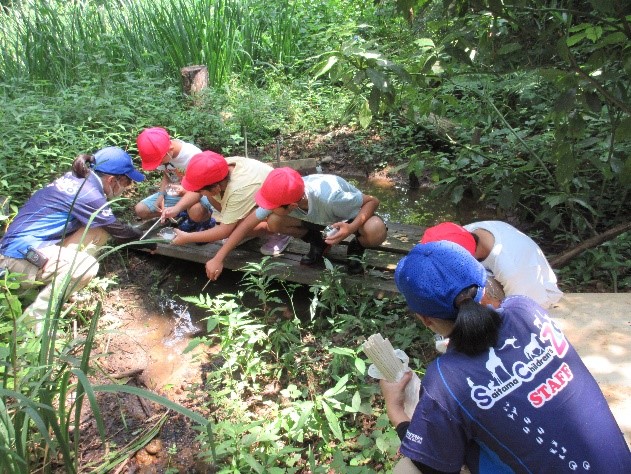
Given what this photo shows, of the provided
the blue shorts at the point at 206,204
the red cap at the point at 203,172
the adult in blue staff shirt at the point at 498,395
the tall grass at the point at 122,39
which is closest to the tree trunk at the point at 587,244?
the adult in blue staff shirt at the point at 498,395

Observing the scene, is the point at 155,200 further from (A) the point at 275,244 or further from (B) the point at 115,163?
(A) the point at 275,244

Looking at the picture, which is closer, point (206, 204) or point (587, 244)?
point (587, 244)

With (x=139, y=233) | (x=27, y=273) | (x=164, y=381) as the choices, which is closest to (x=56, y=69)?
(x=139, y=233)

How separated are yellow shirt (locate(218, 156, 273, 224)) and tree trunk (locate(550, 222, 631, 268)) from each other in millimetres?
1766

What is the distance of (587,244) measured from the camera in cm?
312

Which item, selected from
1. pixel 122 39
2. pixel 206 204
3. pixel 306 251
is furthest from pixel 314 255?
pixel 122 39

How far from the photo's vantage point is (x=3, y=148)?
162 inches

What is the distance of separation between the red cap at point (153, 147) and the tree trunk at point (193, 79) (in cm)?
234

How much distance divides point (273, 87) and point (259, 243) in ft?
10.2

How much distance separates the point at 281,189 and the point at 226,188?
52 centimetres

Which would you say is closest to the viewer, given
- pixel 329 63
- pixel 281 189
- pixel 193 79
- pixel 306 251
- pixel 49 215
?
pixel 329 63

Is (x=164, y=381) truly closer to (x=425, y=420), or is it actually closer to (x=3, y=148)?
(x=425, y=420)

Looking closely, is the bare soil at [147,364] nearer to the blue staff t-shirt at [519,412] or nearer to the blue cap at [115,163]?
the blue cap at [115,163]

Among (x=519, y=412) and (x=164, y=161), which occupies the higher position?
(x=519, y=412)
